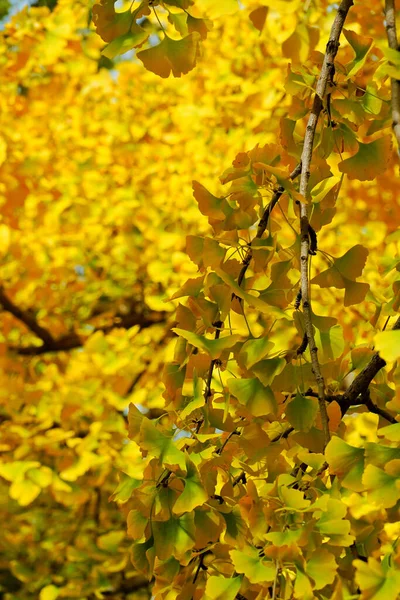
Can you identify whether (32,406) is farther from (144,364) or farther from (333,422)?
(333,422)

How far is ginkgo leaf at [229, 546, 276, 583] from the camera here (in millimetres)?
592

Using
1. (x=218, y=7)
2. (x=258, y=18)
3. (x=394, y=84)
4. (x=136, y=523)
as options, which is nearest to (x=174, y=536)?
(x=136, y=523)

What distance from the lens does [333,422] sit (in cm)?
77

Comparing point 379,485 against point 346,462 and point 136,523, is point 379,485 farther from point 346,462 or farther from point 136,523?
point 136,523

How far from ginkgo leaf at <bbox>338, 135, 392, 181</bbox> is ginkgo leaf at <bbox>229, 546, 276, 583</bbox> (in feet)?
1.33

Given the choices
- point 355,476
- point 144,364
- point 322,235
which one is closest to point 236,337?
point 355,476

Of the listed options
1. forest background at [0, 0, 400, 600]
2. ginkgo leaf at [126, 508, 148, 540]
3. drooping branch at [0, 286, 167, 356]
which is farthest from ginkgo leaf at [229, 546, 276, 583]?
drooping branch at [0, 286, 167, 356]

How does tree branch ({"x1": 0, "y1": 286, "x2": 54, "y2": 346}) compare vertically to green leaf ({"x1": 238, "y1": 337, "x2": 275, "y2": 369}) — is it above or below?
below

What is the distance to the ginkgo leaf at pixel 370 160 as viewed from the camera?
830 millimetres

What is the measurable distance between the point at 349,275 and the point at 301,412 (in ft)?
0.55

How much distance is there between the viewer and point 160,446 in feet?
2.29

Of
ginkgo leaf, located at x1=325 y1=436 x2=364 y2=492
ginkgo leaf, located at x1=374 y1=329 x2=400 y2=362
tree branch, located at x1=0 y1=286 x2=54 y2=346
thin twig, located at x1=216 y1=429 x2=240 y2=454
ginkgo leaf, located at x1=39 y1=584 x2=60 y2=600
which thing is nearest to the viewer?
ginkgo leaf, located at x1=374 y1=329 x2=400 y2=362

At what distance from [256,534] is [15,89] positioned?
3290 millimetres

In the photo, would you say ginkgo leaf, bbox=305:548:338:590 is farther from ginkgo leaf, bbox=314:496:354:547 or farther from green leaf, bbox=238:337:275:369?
green leaf, bbox=238:337:275:369
